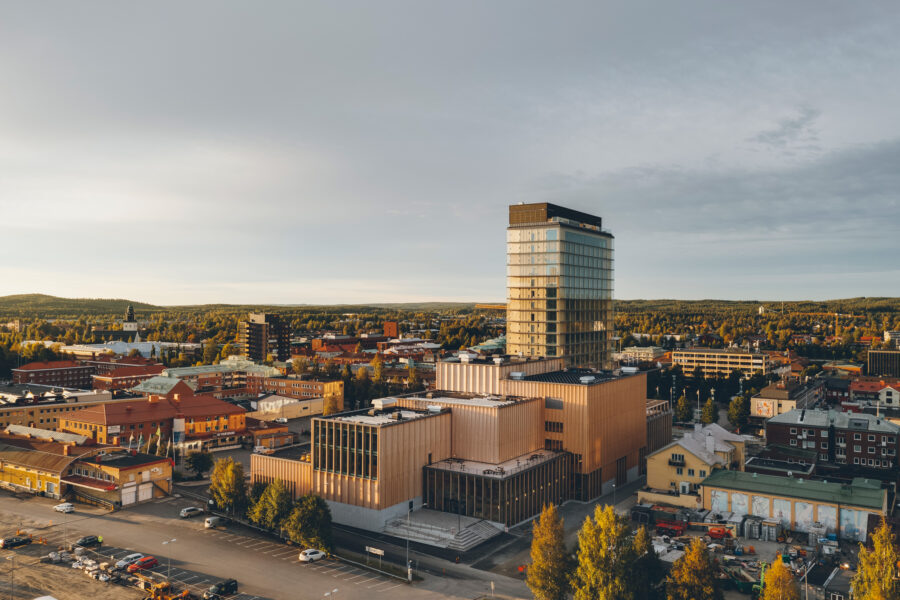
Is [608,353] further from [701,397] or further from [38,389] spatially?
[38,389]

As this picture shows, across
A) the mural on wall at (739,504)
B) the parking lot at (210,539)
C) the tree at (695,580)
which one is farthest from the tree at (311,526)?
the mural on wall at (739,504)

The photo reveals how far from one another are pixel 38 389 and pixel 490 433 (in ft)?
357

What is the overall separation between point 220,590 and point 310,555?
30.1 feet

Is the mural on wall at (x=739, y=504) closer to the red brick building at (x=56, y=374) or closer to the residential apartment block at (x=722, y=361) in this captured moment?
the residential apartment block at (x=722, y=361)

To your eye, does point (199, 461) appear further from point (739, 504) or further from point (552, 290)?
point (739, 504)

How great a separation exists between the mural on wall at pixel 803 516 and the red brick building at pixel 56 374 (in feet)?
564

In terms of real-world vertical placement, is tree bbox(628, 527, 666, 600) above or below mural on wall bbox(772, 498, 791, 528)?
above

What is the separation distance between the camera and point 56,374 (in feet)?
557

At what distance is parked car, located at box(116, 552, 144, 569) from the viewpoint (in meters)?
55.3

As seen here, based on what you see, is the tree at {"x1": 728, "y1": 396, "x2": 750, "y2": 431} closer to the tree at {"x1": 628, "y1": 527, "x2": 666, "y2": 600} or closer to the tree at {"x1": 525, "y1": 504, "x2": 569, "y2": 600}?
the tree at {"x1": 628, "y1": 527, "x2": 666, "y2": 600}

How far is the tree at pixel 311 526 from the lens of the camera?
2264 inches

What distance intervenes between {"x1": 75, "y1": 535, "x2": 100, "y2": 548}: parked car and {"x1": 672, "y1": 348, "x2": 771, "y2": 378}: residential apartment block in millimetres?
158401

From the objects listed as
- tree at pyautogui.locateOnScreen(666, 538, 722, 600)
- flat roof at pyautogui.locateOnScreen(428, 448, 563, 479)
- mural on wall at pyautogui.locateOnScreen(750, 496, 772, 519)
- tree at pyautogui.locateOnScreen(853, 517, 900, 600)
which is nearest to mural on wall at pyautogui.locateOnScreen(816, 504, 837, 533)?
mural on wall at pyautogui.locateOnScreen(750, 496, 772, 519)

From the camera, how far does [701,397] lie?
15162 cm
